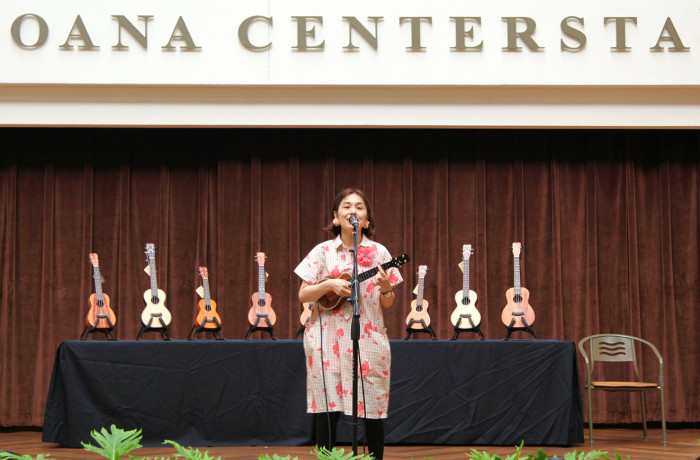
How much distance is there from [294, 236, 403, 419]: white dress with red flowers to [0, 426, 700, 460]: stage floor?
143cm

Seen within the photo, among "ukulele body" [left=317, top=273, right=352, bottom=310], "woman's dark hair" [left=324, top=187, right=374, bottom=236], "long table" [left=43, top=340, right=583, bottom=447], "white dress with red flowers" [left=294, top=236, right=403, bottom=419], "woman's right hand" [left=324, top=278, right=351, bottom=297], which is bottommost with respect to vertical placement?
"long table" [left=43, top=340, right=583, bottom=447]

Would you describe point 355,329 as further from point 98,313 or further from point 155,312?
point 98,313

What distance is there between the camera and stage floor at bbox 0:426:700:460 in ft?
14.0

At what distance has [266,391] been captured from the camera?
4426 mm

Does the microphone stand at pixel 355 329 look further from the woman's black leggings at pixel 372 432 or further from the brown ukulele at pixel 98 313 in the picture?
the brown ukulele at pixel 98 313

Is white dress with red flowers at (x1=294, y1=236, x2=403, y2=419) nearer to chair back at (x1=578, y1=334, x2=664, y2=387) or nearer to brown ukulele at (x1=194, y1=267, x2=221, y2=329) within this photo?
brown ukulele at (x1=194, y1=267, x2=221, y2=329)

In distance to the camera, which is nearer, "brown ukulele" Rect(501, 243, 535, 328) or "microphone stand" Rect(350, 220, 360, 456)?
"microphone stand" Rect(350, 220, 360, 456)

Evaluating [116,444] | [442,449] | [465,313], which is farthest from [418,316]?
[116,444]

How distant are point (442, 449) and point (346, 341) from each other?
6.68 ft

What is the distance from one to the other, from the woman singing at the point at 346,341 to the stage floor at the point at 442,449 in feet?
4.60

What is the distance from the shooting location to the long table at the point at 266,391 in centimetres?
443

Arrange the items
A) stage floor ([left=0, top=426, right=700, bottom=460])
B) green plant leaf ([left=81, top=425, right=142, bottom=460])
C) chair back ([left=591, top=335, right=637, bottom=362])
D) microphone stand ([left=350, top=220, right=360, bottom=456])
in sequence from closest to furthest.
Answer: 1. green plant leaf ([left=81, top=425, right=142, bottom=460])
2. microphone stand ([left=350, top=220, right=360, bottom=456])
3. stage floor ([left=0, top=426, right=700, bottom=460])
4. chair back ([left=591, top=335, right=637, bottom=362])

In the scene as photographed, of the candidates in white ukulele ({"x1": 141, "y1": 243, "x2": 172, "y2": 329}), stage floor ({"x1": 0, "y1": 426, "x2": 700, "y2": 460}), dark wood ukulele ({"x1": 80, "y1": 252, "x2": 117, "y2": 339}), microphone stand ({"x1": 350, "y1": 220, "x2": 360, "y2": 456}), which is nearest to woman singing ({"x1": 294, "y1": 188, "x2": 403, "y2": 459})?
microphone stand ({"x1": 350, "y1": 220, "x2": 360, "y2": 456})

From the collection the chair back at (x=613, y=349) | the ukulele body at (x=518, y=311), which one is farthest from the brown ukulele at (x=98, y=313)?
the chair back at (x=613, y=349)
